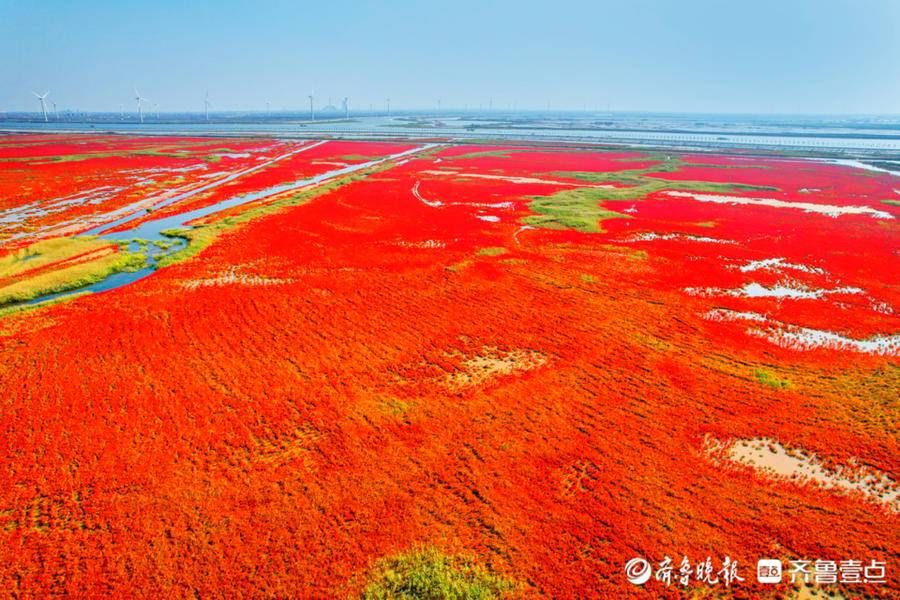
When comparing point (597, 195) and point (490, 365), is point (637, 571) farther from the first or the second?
point (597, 195)

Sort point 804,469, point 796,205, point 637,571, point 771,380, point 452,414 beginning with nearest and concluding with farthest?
point 637,571
point 804,469
point 452,414
point 771,380
point 796,205

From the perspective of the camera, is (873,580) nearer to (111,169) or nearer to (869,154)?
(111,169)

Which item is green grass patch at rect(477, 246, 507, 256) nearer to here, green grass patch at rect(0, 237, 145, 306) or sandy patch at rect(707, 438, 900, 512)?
sandy patch at rect(707, 438, 900, 512)

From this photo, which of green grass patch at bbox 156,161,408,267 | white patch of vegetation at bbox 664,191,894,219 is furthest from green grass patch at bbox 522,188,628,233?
green grass patch at bbox 156,161,408,267

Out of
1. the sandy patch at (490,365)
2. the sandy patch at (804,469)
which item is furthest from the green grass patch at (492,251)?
the sandy patch at (804,469)

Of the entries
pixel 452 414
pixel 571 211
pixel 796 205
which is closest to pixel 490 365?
pixel 452 414

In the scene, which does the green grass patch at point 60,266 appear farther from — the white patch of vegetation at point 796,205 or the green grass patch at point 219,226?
the white patch of vegetation at point 796,205
